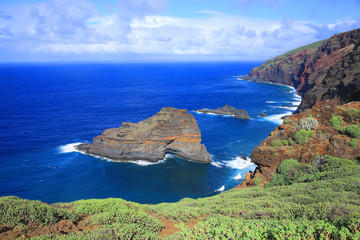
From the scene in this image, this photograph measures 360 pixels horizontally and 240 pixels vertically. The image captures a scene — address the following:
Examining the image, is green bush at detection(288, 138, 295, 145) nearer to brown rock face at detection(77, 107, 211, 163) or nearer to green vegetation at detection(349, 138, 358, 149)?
green vegetation at detection(349, 138, 358, 149)

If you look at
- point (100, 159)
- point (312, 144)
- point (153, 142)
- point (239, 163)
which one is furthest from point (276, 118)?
point (312, 144)

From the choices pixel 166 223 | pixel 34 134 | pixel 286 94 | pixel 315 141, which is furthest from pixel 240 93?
pixel 166 223

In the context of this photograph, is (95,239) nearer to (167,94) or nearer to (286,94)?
(167,94)

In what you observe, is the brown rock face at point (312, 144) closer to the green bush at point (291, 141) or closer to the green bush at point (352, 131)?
the green bush at point (291, 141)

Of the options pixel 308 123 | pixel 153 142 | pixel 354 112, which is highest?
pixel 354 112

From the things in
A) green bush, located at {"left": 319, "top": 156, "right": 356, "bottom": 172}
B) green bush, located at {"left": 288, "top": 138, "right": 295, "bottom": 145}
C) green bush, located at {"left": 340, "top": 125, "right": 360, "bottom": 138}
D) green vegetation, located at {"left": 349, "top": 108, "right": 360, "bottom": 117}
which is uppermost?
green vegetation, located at {"left": 349, "top": 108, "right": 360, "bottom": 117}

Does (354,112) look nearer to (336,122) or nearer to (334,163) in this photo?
(336,122)

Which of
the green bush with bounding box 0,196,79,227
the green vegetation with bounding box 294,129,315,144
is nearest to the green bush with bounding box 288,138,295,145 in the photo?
the green vegetation with bounding box 294,129,315,144
